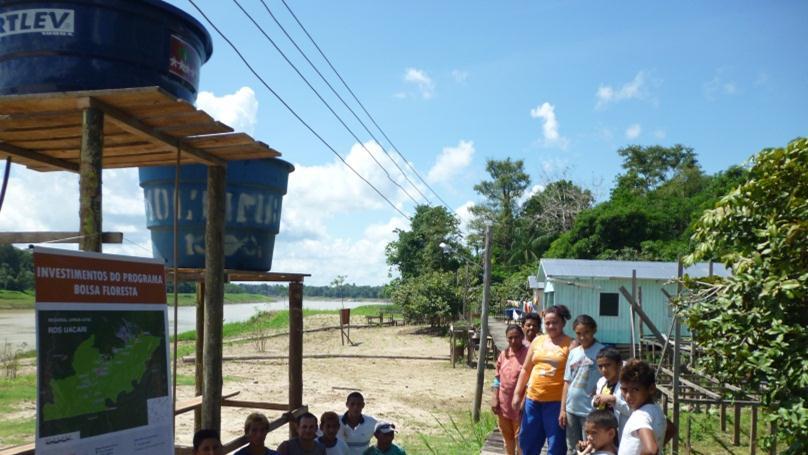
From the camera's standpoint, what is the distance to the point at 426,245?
4284 centimetres

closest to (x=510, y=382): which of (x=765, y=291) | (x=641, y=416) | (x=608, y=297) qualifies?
(x=765, y=291)

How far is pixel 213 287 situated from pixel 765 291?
3.60m

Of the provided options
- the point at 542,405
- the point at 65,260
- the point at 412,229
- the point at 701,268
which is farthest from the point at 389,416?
the point at 412,229

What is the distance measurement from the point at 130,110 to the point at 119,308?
978 mm

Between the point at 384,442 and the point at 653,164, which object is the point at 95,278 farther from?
the point at 653,164

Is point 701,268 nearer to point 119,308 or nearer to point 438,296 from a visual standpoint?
point 438,296

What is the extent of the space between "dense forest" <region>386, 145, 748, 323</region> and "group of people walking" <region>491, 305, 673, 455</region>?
1927 centimetres

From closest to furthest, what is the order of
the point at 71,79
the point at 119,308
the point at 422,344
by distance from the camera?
the point at 119,308 < the point at 71,79 < the point at 422,344

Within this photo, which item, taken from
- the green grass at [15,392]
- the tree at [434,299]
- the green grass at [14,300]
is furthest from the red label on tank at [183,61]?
the green grass at [14,300]

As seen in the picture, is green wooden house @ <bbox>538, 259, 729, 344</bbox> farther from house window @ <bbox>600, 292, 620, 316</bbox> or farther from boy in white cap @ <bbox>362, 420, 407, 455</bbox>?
boy in white cap @ <bbox>362, 420, 407, 455</bbox>

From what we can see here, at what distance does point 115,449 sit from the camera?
295 centimetres

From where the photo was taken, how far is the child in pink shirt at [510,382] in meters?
6.09

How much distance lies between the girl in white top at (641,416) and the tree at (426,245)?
3610 centimetres

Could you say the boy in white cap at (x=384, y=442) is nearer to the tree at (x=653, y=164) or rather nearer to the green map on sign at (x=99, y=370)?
the green map on sign at (x=99, y=370)
